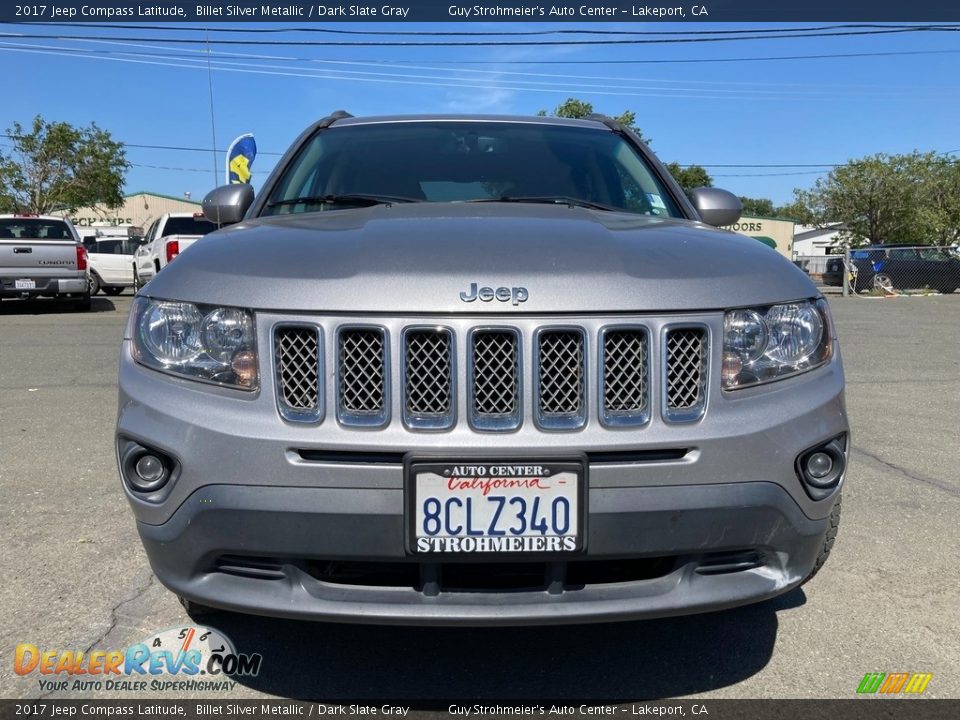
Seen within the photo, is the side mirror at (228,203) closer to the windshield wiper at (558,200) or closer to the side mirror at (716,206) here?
the windshield wiper at (558,200)

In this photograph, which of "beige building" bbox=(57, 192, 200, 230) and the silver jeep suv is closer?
the silver jeep suv

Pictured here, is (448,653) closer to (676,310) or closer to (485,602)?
(485,602)

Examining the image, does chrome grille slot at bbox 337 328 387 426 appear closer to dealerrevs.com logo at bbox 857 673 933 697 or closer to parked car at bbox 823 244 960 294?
dealerrevs.com logo at bbox 857 673 933 697

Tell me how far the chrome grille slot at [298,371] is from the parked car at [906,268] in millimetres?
22881

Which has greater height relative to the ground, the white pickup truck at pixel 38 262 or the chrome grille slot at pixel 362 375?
the chrome grille slot at pixel 362 375

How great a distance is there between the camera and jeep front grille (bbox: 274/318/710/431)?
2.01m

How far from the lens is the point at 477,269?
2.10 metres

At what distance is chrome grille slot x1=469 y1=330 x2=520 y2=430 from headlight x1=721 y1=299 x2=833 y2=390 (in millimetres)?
521

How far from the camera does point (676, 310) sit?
82.4 inches

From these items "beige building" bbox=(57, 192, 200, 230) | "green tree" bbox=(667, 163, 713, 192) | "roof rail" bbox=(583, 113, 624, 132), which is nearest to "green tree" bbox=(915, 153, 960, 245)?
"green tree" bbox=(667, 163, 713, 192)

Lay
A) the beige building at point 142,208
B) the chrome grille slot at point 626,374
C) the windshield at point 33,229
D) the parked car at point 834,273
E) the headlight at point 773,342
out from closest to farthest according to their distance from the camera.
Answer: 1. the chrome grille slot at point 626,374
2. the headlight at point 773,342
3. the windshield at point 33,229
4. the parked car at point 834,273
5. the beige building at point 142,208

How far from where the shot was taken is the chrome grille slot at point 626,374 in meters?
2.05

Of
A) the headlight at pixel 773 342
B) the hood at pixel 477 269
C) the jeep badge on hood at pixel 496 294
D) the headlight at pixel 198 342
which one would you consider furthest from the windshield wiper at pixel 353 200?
the headlight at pixel 773 342

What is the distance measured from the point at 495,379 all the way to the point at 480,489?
258 millimetres
